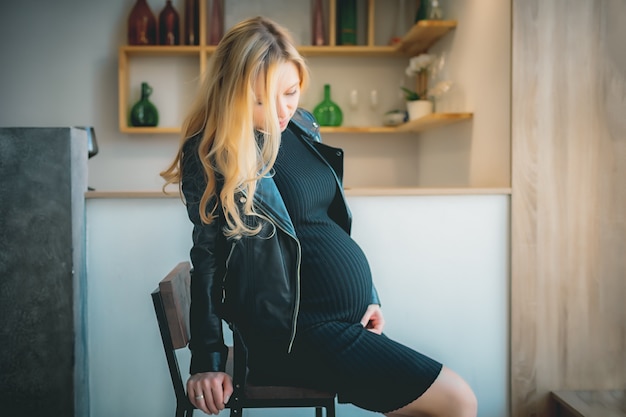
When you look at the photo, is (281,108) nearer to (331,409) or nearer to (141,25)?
→ (331,409)

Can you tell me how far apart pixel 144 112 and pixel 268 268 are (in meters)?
2.51

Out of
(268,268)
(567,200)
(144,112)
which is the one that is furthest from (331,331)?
(144,112)

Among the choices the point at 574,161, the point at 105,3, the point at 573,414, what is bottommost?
the point at 573,414

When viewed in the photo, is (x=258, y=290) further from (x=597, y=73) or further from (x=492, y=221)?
(x=597, y=73)

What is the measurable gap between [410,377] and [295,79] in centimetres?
69

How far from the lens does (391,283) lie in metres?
2.25

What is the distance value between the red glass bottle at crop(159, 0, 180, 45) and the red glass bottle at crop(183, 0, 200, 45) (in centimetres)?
7

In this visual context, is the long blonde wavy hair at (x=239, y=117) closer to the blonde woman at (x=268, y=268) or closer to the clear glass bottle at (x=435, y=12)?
Result: the blonde woman at (x=268, y=268)

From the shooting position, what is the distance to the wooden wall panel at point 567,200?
2152 mm

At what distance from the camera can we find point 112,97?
3801 millimetres

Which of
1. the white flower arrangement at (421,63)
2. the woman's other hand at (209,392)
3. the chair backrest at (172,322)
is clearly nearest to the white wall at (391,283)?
the chair backrest at (172,322)

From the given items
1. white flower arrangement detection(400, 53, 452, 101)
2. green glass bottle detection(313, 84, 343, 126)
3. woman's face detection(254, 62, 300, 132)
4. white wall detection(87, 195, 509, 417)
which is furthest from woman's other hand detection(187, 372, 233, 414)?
green glass bottle detection(313, 84, 343, 126)

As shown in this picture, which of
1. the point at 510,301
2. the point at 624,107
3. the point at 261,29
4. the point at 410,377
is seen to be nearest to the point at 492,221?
the point at 510,301

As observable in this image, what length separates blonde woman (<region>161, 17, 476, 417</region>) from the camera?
136 cm
